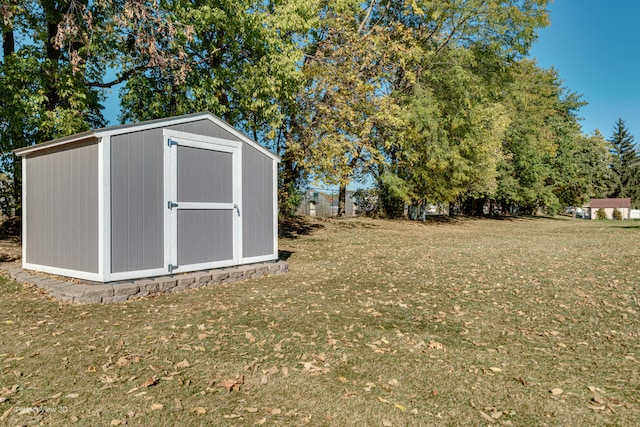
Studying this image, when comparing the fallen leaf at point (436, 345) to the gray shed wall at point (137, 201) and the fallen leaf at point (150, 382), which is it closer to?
the fallen leaf at point (150, 382)

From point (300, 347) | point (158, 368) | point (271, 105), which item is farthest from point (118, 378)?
point (271, 105)

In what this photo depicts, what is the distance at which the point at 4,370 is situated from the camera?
372cm

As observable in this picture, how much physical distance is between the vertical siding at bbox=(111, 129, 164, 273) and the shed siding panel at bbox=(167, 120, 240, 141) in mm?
472

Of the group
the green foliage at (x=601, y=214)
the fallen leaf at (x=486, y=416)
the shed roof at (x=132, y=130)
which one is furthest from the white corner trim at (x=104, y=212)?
the green foliage at (x=601, y=214)

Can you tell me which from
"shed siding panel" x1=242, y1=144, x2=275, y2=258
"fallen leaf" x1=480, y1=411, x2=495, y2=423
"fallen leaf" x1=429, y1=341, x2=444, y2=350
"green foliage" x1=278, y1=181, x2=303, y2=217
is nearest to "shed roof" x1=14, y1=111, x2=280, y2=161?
"shed siding panel" x1=242, y1=144, x2=275, y2=258

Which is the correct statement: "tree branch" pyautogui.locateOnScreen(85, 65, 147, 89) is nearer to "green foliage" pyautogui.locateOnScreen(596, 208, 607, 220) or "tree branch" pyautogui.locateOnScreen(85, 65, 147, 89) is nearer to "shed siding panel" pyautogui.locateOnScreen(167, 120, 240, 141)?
"shed siding panel" pyautogui.locateOnScreen(167, 120, 240, 141)

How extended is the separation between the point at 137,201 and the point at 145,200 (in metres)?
0.13

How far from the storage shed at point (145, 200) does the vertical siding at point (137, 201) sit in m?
0.02

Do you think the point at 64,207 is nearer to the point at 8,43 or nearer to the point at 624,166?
the point at 8,43

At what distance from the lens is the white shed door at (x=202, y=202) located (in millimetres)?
7129

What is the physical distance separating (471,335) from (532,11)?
2193cm

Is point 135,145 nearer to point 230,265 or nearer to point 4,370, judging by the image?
point 230,265

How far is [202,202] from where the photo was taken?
7.55 meters

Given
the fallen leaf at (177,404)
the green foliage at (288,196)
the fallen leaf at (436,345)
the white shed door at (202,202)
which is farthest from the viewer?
the green foliage at (288,196)
